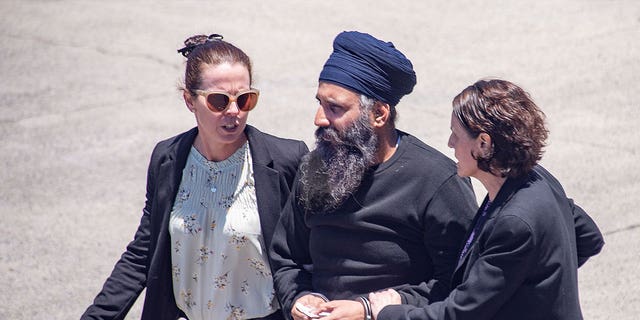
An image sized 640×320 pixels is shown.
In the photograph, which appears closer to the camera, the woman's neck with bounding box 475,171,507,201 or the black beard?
the woman's neck with bounding box 475,171,507,201

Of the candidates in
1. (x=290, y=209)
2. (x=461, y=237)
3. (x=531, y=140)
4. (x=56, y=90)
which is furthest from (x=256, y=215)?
→ (x=56, y=90)

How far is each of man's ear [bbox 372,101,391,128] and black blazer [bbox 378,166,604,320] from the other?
1.82 ft

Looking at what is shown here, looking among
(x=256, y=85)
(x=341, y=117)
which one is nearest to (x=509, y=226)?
(x=341, y=117)

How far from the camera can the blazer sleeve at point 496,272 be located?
9.61ft

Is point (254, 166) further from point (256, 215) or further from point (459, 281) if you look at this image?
point (459, 281)

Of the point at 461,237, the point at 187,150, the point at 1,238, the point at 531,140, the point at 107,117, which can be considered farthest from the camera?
the point at 107,117

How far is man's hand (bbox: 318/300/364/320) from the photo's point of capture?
3293 millimetres

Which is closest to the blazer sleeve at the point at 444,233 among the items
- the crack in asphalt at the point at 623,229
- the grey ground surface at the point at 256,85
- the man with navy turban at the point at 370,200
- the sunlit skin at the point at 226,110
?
the man with navy turban at the point at 370,200

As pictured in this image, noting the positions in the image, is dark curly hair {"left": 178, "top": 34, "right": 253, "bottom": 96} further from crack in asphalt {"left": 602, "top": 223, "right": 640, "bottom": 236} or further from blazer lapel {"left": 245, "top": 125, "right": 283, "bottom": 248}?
crack in asphalt {"left": 602, "top": 223, "right": 640, "bottom": 236}

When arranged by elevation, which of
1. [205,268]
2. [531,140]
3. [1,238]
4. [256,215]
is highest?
[531,140]

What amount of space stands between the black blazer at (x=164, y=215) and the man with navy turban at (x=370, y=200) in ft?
0.69

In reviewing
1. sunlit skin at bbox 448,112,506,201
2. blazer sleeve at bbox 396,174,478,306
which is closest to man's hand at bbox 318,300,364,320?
blazer sleeve at bbox 396,174,478,306

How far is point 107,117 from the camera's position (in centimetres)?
905

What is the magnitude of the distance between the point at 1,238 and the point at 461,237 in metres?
4.59
